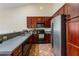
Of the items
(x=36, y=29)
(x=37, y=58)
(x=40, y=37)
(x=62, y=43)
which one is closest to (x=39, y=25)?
(x=36, y=29)

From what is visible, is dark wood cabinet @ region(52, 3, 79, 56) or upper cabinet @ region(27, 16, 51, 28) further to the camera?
upper cabinet @ region(27, 16, 51, 28)

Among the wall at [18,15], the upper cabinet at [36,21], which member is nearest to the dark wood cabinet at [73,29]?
the upper cabinet at [36,21]

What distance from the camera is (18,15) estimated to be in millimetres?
9523

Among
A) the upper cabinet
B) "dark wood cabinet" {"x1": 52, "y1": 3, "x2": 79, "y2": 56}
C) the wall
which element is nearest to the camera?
"dark wood cabinet" {"x1": 52, "y1": 3, "x2": 79, "y2": 56}

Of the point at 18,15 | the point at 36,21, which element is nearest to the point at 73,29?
the point at 36,21

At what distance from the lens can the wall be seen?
944 centimetres

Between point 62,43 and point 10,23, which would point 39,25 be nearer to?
point 10,23

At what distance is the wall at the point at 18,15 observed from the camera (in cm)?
944

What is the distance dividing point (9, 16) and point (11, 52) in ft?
26.6

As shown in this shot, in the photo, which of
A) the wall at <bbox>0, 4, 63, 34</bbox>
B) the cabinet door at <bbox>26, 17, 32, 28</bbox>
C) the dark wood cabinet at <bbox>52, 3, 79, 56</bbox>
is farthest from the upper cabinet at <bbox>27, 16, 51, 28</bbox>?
the dark wood cabinet at <bbox>52, 3, 79, 56</bbox>

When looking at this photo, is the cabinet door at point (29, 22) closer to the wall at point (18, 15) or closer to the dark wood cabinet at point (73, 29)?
the wall at point (18, 15)

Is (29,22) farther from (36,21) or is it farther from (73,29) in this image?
(73,29)

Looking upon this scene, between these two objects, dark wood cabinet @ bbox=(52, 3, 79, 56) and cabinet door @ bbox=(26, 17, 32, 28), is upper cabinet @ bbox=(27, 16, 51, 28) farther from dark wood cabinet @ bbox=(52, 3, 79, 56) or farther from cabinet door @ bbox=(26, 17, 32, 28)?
dark wood cabinet @ bbox=(52, 3, 79, 56)

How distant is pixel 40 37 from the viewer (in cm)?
855
